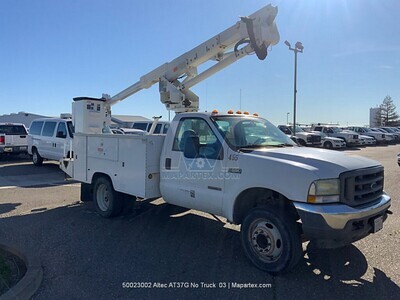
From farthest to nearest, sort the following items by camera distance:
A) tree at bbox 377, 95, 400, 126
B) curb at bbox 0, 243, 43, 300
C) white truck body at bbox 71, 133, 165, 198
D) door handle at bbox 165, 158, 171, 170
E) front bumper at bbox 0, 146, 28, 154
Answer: tree at bbox 377, 95, 400, 126
front bumper at bbox 0, 146, 28, 154
white truck body at bbox 71, 133, 165, 198
door handle at bbox 165, 158, 171, 170
curb at bbox 0, 243, 43, 300

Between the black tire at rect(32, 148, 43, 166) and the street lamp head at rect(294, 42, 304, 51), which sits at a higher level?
the street lamp head at rect(294, 42, 304, 51)

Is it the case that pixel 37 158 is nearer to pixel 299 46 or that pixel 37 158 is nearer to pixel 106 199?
pixel 106 199

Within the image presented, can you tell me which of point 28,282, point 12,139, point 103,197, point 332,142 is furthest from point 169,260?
point 332,142

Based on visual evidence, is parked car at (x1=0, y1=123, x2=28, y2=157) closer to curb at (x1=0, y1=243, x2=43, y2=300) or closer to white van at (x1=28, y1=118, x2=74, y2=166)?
white van at (x1=28, y1=118, x2=74, y2=166)

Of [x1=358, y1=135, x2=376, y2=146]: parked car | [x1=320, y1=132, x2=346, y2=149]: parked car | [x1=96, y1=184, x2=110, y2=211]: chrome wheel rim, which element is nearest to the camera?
[x1=96, y1=184, x2=110, y2=211]: chrome wheel rim

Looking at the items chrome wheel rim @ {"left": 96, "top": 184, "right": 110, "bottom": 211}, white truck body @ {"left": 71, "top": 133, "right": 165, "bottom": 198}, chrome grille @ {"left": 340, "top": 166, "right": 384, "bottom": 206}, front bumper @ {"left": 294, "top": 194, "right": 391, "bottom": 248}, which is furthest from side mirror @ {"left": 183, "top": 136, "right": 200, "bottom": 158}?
chrome wheel rim @ {"left": 96, "top": 184, "right": 110, "bottom": 211}

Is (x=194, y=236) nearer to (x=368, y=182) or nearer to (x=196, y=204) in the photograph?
(x=196, y=204)

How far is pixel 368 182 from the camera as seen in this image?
14.2 feet

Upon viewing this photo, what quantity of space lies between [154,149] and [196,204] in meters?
1.24

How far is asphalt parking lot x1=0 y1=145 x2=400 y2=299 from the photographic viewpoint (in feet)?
12.7

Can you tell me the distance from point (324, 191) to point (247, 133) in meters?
1.58

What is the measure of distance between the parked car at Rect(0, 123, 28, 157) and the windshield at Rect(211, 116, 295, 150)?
14.3m

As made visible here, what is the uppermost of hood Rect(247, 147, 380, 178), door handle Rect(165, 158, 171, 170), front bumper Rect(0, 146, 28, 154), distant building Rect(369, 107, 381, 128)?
distant building Rect(369, 107, 381, 128)

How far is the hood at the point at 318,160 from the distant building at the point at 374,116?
90.6 meters
